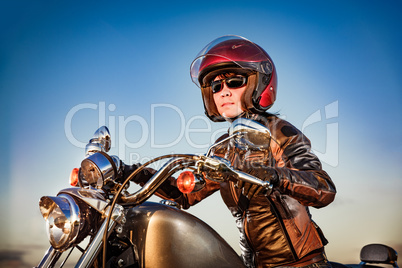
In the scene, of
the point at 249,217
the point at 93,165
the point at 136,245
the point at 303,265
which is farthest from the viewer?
the point at 249,217

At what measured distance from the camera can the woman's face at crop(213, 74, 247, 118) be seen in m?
2.47

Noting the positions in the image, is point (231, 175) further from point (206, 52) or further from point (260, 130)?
point (206, 52)

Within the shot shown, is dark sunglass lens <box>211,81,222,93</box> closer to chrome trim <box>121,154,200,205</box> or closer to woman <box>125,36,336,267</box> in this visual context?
woman <box>125,36,336,267</box>

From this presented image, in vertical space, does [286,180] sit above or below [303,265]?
above

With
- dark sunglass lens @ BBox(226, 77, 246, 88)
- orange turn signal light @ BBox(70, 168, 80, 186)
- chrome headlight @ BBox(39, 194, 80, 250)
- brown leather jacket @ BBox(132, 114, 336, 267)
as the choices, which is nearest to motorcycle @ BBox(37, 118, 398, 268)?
chrome headlight @ BBox(39, 194, 80, 250)

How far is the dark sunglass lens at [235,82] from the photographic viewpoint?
242 cm

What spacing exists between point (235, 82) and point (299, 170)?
0.88 metres

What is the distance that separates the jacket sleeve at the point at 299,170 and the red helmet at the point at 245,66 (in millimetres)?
299

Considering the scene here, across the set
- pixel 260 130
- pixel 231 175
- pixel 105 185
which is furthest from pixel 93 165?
pixel 260 130

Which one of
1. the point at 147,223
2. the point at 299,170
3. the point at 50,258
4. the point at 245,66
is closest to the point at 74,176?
the point at 50,258

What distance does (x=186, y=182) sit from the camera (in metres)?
1.40

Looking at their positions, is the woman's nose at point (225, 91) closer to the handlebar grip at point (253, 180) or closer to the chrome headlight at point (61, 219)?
the handlebar grip at point (253, 180)

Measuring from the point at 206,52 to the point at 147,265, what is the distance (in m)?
1.65

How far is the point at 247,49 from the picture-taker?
2535mm
